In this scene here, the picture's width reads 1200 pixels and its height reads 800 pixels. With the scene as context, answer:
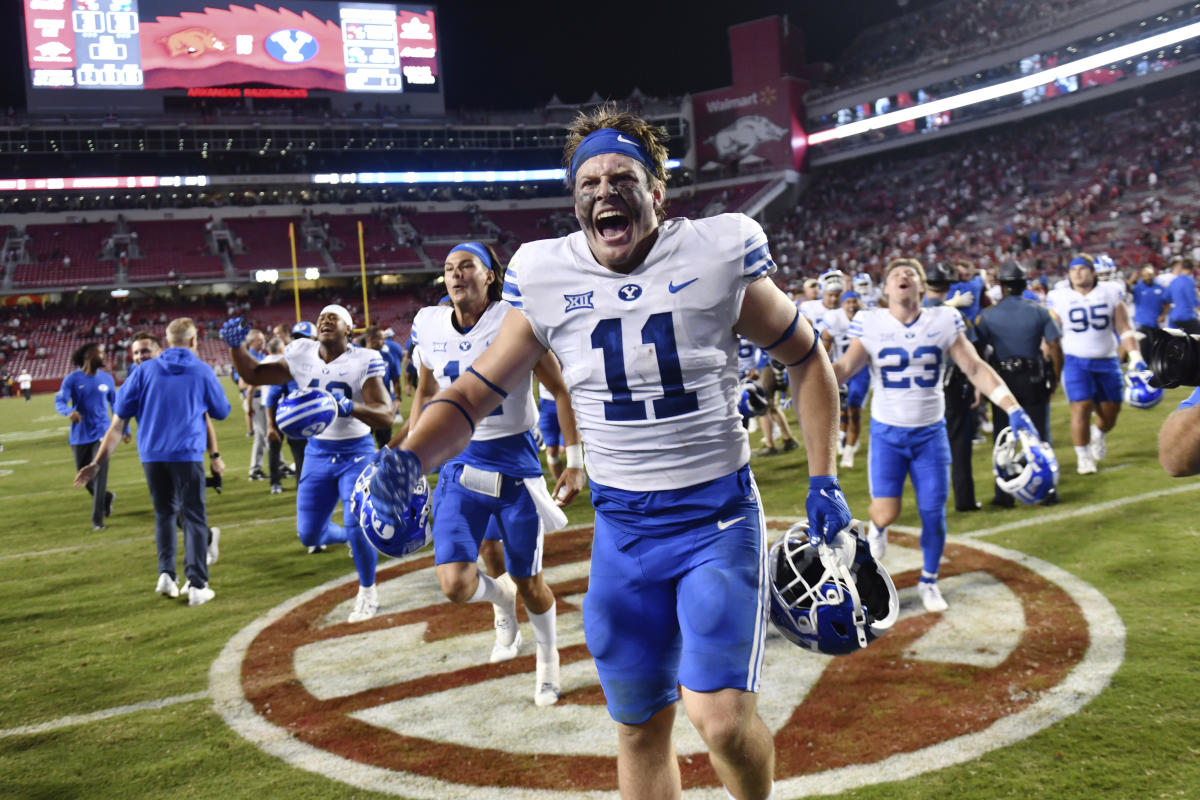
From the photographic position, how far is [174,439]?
682 cm

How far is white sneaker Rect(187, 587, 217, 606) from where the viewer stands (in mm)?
6774

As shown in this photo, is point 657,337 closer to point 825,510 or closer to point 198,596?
point 825,510

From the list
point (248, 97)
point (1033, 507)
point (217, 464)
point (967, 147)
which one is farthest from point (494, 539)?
point (248, 97)

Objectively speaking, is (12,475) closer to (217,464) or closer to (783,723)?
(217,464)

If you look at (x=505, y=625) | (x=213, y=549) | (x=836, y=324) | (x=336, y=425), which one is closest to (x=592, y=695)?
(x=505, y=625)

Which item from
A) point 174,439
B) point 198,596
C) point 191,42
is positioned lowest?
point 198,596

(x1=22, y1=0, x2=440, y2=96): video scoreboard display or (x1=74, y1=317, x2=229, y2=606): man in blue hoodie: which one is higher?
(x1=22, y1=0, x2=440, y2=96): video scoreboard display

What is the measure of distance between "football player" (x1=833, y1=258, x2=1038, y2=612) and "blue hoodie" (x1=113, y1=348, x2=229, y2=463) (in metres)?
5.14

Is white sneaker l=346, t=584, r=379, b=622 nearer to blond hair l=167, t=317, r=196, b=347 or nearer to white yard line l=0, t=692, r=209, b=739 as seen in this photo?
white yard line l=0, t=692, r=209, b=739

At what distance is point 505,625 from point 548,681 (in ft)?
2.32

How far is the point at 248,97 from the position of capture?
2159 inches

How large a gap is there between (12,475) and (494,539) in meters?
13.9

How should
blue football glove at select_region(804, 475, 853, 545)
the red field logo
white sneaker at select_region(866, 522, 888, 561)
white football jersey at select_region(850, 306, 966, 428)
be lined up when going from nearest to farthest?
blue football glove at select_region(804, 475, 853, 545) → the red field logo → white football jersey at select_region(850, 306, 966, 428) → white sneaker at select_region(866, 522, 888, 561)

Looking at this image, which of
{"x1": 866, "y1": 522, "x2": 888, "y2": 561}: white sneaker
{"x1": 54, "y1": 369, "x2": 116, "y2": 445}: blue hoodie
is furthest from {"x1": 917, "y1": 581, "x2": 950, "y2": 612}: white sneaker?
{"x1": 54, "y1": 369, "x2": 116, "y2": 445}: blue hoodie
